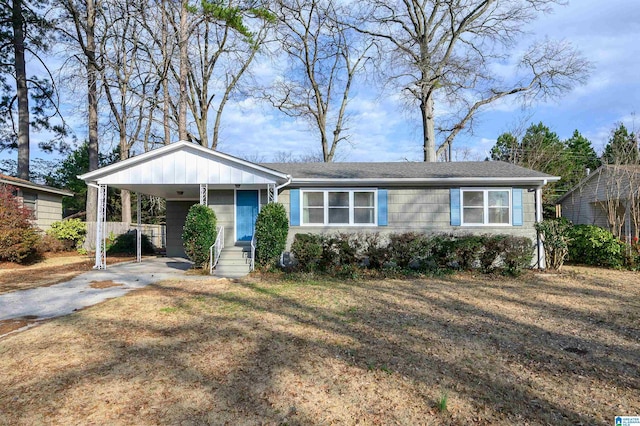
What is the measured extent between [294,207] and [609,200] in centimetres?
1087

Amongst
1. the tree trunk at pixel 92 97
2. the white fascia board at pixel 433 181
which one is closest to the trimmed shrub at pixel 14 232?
the tree trunk at pixel 92 97

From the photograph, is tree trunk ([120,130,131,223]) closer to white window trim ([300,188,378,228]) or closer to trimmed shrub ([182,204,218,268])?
trimmed shrub ([182,204,218,268])

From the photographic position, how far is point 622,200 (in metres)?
13.3

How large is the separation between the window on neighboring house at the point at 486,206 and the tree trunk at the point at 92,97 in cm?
1663

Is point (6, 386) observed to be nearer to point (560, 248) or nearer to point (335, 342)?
point (335, 342)

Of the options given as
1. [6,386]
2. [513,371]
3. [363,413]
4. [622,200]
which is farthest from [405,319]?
[622,200]

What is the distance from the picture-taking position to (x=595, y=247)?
11297 mm

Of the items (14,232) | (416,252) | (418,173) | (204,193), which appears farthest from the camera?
(418,173)

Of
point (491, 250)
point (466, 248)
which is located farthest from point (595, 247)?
point (466, 248)

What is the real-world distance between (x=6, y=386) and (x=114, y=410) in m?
1.37

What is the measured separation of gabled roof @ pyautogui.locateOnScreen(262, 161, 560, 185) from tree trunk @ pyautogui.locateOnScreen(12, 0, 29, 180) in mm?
14347

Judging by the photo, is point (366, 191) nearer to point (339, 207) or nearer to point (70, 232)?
point (339, 207)

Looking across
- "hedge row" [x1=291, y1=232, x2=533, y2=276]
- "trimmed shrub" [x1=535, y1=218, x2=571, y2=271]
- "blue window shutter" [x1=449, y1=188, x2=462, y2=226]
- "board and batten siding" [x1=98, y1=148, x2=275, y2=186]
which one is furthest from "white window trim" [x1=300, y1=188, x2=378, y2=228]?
"trimmed shrub" [x1=535, y1=218, x2=571, y2=271]

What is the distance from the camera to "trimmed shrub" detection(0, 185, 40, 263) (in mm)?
11537
